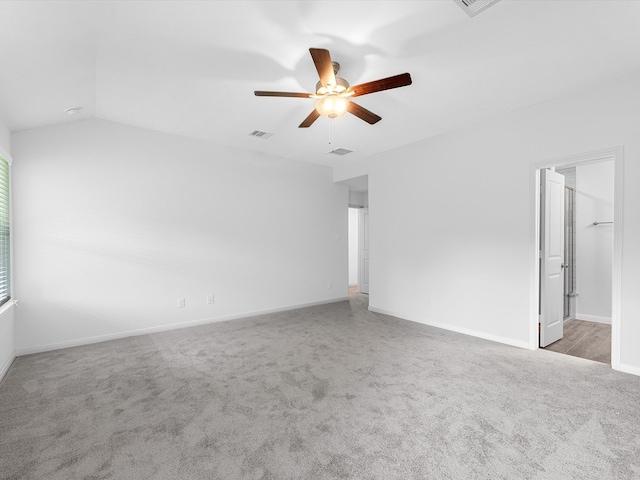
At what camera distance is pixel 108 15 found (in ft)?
6.71

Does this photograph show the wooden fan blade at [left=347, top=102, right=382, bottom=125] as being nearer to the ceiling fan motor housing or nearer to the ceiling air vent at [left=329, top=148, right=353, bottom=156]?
the ceiling fan motor housing

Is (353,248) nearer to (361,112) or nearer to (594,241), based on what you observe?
(594,241)

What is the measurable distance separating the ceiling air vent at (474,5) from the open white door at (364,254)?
5.81 m

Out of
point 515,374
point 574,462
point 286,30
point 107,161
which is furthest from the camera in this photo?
point 107,161

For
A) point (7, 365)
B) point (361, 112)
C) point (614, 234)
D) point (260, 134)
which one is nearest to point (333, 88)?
point (361, 112)

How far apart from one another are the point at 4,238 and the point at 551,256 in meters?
6.04

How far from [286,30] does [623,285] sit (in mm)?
3657

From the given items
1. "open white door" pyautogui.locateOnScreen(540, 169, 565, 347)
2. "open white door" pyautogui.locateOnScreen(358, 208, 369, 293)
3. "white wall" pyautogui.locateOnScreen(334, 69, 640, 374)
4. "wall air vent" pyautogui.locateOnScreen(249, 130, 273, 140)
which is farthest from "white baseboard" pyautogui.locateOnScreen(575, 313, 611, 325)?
"wall air vent" pyautogui.locateOnScreen(249, 130, 273, 140)

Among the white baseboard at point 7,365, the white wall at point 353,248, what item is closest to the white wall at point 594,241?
the white wall at point 353,248

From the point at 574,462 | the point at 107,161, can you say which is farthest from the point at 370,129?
the point at 574,462

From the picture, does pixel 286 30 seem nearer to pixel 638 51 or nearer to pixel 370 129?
pixel 370 129

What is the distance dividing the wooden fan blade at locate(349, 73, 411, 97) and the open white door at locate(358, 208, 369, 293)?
5.39 meters

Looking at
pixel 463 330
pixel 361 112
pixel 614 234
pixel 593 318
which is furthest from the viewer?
pixel 593 318

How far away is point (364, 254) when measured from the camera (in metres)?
7.86
